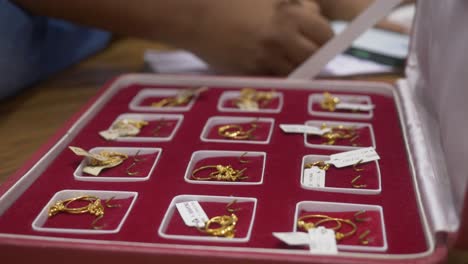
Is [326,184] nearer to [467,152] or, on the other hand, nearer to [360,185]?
[360,185]

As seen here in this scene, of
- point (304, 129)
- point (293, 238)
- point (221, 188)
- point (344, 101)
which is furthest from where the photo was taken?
point (344, 101)

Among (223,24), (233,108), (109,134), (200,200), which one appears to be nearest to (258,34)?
(223,24)

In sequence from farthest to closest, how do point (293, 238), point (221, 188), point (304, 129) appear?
point (304, 129) → point (221, 188) → point (293, 238)

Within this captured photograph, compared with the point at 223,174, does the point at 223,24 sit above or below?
above

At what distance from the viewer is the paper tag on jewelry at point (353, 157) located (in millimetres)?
670

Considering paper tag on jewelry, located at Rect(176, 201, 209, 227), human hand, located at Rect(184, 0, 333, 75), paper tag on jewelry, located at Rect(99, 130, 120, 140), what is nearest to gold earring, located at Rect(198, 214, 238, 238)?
paper tag on jewelry, located at Rect(176, 201, 209, 227)

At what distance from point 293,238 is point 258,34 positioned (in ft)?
1.70

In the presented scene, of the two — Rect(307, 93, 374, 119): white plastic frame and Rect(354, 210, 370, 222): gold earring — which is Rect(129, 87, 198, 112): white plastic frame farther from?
Rect(354, 210, 370, 222): gold earring

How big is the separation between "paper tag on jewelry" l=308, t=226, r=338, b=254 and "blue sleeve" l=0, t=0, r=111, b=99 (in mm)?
605

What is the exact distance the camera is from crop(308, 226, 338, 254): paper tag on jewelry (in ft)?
1.63

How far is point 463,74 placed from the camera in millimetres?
566

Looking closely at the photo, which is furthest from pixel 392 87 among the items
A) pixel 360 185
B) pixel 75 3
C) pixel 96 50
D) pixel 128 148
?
pixel 96 50

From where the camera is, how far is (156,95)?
0.90 m

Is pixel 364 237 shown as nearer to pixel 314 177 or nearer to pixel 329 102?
pixel 314 177
